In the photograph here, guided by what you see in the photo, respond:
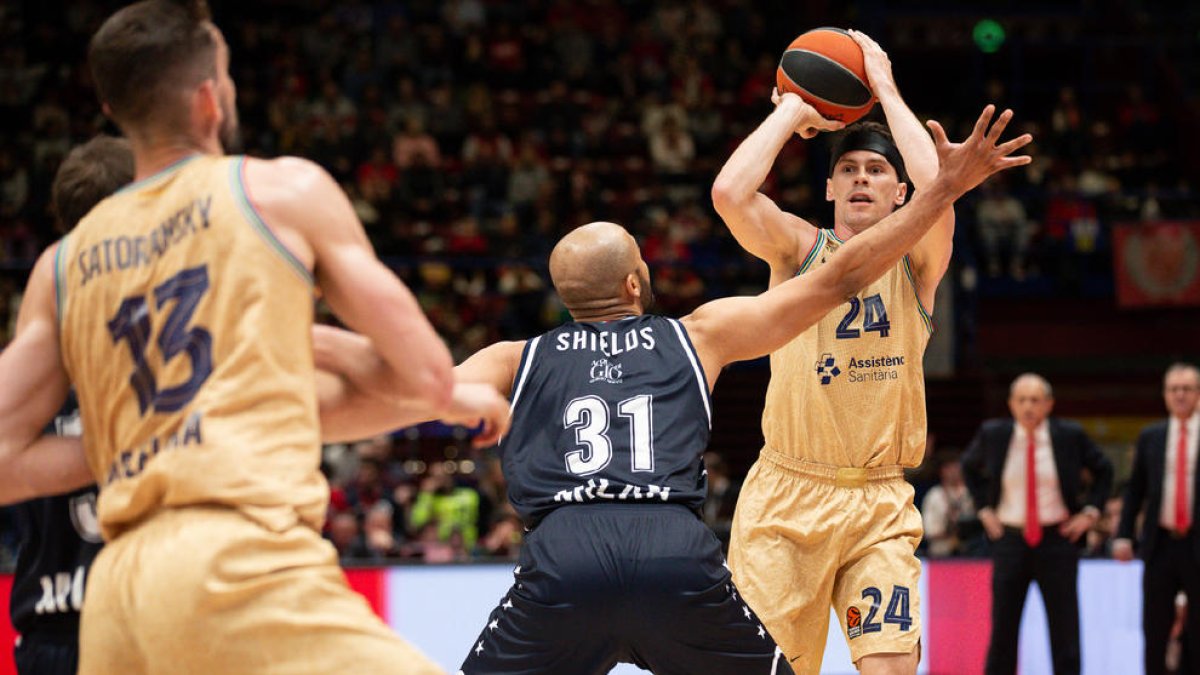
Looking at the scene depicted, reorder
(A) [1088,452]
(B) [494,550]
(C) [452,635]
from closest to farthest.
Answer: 1. (C) [452,635]
2. (A) [1088,452]
3. (B) [494,550]

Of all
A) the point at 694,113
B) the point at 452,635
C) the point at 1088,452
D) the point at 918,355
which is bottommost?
the point at 452,635

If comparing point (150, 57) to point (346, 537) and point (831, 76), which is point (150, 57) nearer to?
point (831, 76)

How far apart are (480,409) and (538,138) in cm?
1561

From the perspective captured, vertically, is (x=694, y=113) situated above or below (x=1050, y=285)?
above

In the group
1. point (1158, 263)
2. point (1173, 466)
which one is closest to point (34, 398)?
point (1173, 466)

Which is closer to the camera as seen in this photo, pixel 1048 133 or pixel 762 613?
pixel 762 613

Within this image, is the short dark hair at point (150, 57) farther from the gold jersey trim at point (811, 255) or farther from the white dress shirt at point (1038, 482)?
the white dress shirt at point (1038, 482)

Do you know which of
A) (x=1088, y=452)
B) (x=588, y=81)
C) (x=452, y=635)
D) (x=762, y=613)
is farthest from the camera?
(x=588, y=81)

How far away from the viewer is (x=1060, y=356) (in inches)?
736

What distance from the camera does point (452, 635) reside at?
31.6ft

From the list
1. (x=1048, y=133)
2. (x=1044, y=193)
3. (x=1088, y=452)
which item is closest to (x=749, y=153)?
(x=1088, y=452)

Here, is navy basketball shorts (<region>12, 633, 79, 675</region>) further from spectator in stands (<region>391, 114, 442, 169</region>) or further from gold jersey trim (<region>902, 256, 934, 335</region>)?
spectator in stands (<region>391, 114, 442, 169</region>)

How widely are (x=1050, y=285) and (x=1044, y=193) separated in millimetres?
1168

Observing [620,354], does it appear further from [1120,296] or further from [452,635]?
[1120,296]
